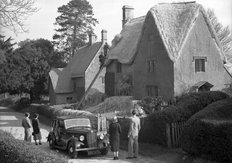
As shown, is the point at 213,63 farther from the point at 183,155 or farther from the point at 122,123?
the point at 183,155

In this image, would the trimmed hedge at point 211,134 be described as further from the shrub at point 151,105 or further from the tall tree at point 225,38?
the tall tree at point 225,38

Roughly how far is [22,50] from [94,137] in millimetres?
48817

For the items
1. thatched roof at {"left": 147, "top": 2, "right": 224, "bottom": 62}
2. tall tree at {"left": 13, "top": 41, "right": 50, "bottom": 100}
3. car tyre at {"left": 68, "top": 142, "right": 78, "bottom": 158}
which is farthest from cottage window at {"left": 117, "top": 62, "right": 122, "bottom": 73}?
tall tree at {"left": 13, "top": 41, "right": 50, "bottom": 100}

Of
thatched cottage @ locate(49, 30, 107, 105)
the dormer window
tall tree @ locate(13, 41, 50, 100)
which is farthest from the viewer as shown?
tall tree @ locate(13, 41, 50, 100)

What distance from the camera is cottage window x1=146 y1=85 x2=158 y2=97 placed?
3296 centimetres

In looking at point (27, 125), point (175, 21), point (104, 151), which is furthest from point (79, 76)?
point (104, 151)

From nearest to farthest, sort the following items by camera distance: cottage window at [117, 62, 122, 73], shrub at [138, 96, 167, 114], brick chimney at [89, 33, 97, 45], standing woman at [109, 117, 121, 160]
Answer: standing woman at [109, 117, 121, 160]
shrub at [138, 96, 167, 114]
cottage window at [117, 62, 122, 73]
brick chimney at [89, 33, 97, 45]

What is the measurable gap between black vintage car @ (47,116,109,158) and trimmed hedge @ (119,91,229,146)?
2.39 meters

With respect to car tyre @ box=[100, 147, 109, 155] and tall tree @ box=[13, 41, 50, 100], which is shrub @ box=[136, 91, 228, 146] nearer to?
car tyre @ box=[100, 147, 109, 155]

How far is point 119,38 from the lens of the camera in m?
41.6

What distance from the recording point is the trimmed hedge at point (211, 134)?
12.9 meters

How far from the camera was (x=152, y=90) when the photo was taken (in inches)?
1319

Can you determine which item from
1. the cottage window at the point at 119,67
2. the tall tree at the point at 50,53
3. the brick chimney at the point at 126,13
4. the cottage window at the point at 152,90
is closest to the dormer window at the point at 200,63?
the cottage window at the point at 152,90

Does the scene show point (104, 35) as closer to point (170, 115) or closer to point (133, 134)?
point (170, 115)
